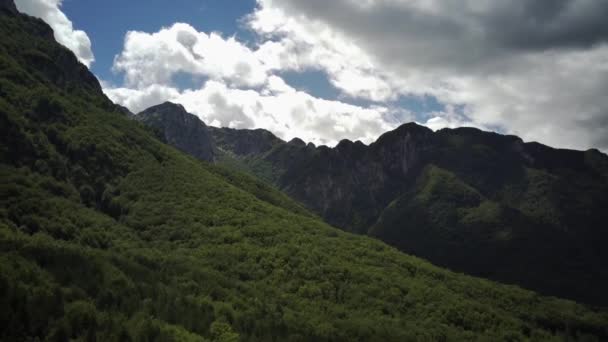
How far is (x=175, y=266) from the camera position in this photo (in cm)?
11244

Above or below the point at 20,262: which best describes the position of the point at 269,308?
below

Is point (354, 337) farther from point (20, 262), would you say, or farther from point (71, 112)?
point (71, 112)

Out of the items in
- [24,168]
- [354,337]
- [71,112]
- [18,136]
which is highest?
[71,112]

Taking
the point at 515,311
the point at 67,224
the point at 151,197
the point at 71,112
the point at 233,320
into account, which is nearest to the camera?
the point at 233,320

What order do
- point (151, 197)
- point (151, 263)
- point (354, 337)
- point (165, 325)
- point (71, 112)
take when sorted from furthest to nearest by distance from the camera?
point (71, 112) < point (151, 197) < point (151, 263) < point (354, 337) < point (165, 325)

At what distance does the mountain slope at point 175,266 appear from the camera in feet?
196

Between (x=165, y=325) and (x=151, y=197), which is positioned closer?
A: (x=165, y=325)

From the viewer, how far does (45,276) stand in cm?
5972

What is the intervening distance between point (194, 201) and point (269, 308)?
77.5m

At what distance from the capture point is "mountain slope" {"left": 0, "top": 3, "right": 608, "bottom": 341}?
59.6m

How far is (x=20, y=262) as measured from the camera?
60188 mm

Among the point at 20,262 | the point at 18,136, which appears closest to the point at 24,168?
the point at 18,136

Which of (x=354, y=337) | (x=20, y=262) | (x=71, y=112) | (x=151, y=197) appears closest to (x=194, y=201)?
(x=151, y=197)

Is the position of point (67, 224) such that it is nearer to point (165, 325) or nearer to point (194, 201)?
point (194, 201)
